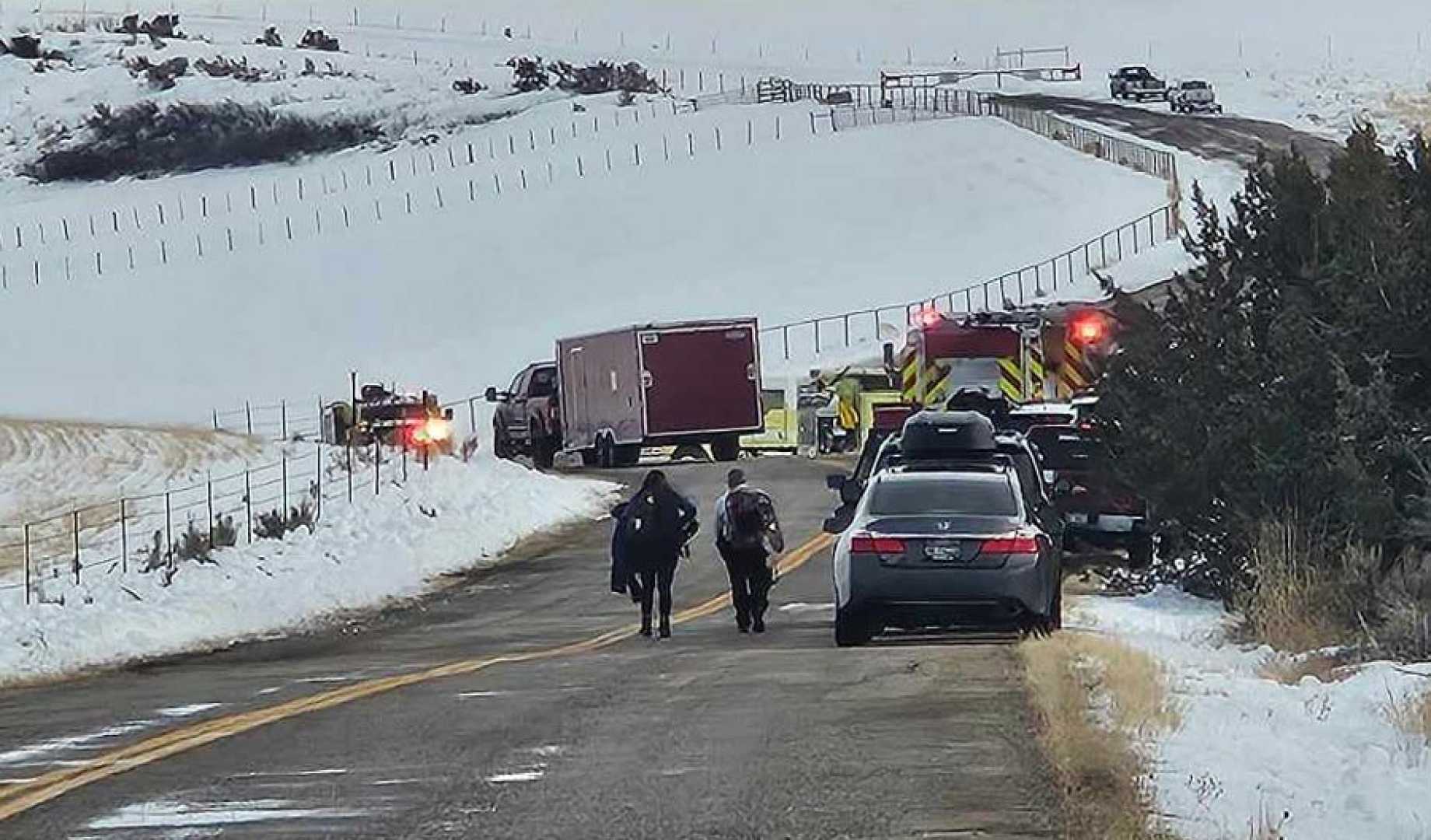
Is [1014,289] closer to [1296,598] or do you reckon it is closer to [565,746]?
[1296,598]

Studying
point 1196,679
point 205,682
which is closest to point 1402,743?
point 1196,679

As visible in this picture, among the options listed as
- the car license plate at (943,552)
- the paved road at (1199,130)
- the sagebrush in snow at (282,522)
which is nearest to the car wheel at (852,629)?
the car license plate at (943,552)

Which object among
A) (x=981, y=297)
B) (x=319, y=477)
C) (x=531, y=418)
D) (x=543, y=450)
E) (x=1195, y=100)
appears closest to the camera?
(x=319, y=477)

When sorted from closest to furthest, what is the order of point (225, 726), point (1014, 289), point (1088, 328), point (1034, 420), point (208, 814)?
point (208, 814) < point (225, 726) < point (1034, 420) < point (1088, 328) < point (1014, 289)

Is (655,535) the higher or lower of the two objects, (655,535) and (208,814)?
the lower

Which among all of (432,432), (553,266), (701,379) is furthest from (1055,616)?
(553,266)

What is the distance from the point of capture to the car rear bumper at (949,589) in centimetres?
2009

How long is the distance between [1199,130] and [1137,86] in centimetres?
1663

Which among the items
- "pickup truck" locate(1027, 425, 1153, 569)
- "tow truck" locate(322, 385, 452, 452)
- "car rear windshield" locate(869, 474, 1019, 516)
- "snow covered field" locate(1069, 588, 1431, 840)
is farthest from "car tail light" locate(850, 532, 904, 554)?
"tow truck" locate(322, 385, 452, 452)

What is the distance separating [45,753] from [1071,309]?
2540 cm

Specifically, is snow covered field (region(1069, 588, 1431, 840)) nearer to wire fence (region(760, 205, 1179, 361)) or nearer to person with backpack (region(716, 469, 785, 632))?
person with backpack (region(716, 469, 785, 632))

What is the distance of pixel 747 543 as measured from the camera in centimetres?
2270

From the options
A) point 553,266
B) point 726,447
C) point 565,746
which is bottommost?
point 726,447

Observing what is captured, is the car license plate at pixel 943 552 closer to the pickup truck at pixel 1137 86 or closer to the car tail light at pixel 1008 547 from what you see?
the car tail light at pixel 1008 547
